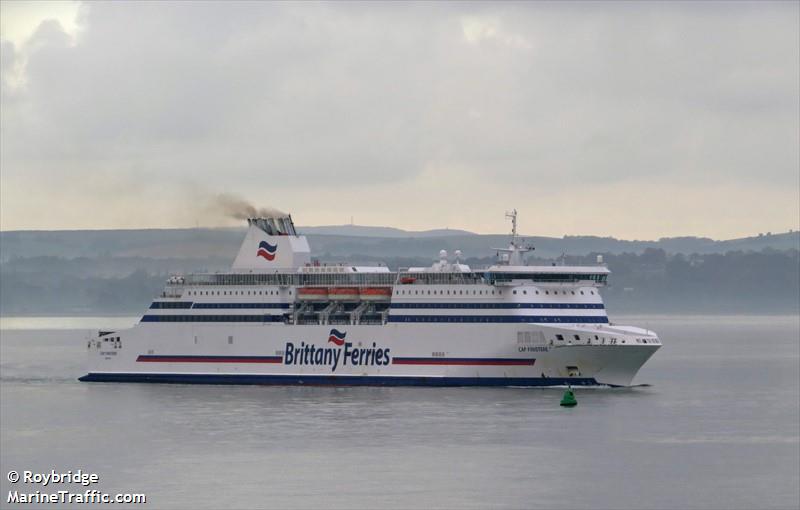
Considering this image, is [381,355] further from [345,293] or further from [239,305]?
[239,305]

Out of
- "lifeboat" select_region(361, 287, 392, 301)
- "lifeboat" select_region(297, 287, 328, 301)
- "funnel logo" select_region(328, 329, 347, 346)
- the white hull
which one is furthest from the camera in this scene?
"lifeboat" select_region(297, 287, 328, 301)

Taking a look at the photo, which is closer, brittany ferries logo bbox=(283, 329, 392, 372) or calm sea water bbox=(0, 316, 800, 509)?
calm sea water bbox=(0, 316, 800, 509)

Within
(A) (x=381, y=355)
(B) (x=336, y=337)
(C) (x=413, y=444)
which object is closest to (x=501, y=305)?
(A) (x=381, y=355)

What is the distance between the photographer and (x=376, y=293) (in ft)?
211

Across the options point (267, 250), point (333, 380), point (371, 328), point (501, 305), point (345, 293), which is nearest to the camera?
point (501, 305)

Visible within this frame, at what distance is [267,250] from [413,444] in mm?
22657

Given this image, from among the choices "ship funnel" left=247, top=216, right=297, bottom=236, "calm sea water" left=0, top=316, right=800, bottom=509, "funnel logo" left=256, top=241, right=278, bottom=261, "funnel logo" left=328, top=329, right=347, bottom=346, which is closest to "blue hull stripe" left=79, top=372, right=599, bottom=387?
"calm sea water" left=0, top=316, right=800, bottom=509

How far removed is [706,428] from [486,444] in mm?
9520

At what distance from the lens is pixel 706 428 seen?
51.8 m

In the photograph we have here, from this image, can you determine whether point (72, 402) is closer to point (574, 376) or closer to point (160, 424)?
point (160, 424)

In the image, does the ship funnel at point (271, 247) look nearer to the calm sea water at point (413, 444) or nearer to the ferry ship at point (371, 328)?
the ferry ship at point (371, 328)

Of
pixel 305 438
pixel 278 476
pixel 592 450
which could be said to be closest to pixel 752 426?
pixel 592 450

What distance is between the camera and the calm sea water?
1545 inches

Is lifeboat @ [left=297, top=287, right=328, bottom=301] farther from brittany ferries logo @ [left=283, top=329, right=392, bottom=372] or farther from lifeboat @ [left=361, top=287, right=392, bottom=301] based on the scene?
brittany ferries logo @ [left=283, top=329, right=392, bottom=372]
